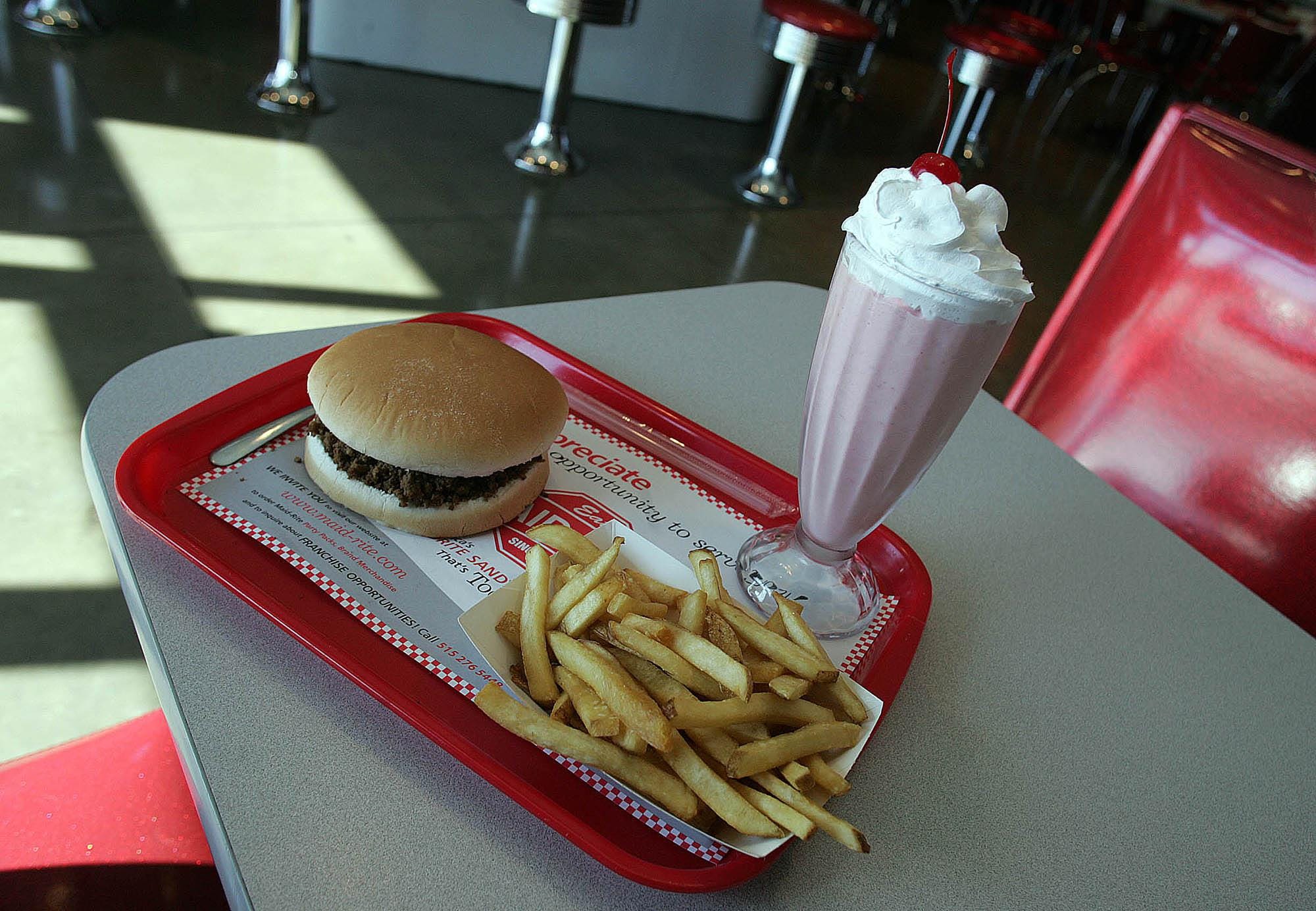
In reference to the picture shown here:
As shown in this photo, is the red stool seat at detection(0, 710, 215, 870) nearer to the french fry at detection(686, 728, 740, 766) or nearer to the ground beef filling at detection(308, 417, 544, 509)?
the ground beef filling at detection(308, 417, 544, 509)

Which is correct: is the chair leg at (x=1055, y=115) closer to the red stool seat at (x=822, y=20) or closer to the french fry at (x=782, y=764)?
the red stool seat at (x=822, y=20)

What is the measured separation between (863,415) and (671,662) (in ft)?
1.10

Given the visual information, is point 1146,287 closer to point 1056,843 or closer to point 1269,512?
point 1269,512

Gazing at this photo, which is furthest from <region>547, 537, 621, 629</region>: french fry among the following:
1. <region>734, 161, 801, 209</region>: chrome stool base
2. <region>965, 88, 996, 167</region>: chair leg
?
<region>965, 88, 996, 167</region>: chair leg

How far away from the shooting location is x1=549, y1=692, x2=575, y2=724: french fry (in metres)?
0.76

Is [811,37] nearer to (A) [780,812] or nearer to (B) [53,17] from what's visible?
(B) [53,17]

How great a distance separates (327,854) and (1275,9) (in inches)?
457

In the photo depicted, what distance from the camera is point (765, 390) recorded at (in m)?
1.40

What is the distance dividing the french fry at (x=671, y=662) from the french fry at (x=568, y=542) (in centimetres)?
13

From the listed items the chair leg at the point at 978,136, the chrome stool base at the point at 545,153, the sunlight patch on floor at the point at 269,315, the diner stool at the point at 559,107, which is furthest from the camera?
the chair leg at the point at 978,136

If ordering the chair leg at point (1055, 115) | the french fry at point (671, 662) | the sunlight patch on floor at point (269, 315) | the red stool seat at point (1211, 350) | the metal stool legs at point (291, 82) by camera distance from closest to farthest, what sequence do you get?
the french fry at point (671, 662)
the red stool seat at point (1211, 350)
the sunlight patch on floor at point (269, 315)
the metal stool legs at point (291, 82)
the chair leg at point (1055, 115)

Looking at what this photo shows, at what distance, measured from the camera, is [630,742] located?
2.38 feet

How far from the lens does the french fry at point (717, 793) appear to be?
689 mm

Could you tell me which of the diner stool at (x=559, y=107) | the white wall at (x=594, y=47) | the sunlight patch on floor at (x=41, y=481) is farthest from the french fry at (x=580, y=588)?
the white wall at (x=594, y=47)
